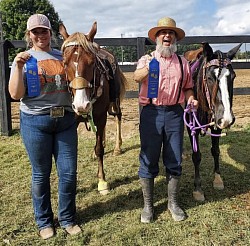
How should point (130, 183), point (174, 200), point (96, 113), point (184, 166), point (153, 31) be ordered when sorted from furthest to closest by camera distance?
point (184, 166) < point (130, 183) < point (96, 113) < point (174, 200) < point (153, 31)

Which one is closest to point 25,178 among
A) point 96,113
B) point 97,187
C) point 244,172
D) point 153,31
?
point 97,187

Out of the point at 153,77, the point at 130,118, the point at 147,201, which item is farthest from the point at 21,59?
the point at 130,118

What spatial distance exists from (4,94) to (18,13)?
33.9 meters

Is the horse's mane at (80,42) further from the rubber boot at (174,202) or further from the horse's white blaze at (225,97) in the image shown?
the rubber boot at (174,202)

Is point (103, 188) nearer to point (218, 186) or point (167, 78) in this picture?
point (218, 186)

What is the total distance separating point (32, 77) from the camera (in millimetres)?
2645

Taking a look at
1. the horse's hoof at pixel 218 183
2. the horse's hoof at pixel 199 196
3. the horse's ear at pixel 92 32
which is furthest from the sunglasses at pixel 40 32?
the horse's hoof at pixel 218 183

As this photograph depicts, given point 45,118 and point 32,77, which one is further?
point 45,118

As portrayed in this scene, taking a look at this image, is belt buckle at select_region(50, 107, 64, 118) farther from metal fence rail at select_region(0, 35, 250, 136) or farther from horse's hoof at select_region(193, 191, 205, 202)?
metal fence rail at select_region(0, 35, 250, 136)

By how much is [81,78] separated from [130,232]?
157 cm

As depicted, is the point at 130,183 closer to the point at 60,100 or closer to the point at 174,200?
the point at 174,200

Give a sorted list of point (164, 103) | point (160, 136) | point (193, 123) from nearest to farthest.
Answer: point (164, 103)
point (160, 136)
point (193, 123)

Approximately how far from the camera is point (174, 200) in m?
3.43

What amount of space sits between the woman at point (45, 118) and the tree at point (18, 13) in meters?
33.2
